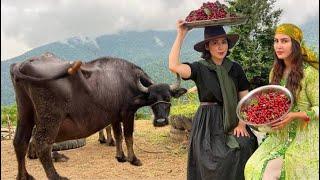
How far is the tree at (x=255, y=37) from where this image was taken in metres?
8.76

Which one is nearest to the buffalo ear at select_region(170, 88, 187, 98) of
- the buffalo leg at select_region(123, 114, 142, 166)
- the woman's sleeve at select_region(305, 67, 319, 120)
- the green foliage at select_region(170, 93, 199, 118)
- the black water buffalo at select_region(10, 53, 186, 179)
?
the black water buffalo at select_region(10, 53, 186, 179)

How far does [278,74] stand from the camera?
10.6 ft

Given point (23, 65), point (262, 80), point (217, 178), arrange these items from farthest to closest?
1. point (262, 80)
2. point (23, 65)
3. point (217, 178)

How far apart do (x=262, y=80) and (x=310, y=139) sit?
565 centimetres

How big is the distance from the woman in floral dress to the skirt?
411 millimetres

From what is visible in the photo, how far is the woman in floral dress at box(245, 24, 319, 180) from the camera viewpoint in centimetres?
306

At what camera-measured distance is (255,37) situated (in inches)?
357

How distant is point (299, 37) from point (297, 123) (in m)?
0.51

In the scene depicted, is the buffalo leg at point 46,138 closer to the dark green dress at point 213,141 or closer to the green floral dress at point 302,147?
the dark green dress at point 213,141

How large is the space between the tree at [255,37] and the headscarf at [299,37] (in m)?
5.58

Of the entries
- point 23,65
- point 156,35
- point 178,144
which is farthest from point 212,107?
point 156,35

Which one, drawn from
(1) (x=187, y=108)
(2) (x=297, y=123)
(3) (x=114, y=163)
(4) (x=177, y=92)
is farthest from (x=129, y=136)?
(2) (x=297, y=123)

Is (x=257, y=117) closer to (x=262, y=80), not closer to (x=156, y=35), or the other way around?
(x=262, y=80)

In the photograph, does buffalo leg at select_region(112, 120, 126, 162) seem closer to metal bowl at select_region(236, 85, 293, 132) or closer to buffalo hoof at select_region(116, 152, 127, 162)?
buffalo hoof at select_region(116, 152, 127, 162)
